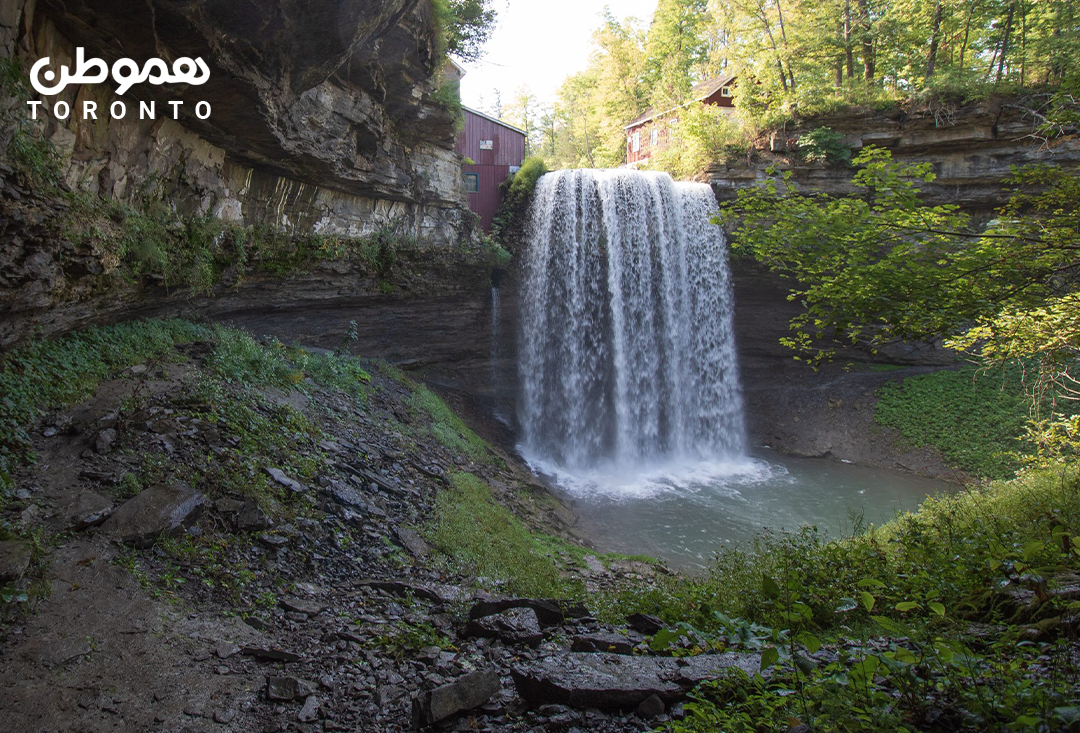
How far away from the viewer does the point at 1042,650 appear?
2.77 m

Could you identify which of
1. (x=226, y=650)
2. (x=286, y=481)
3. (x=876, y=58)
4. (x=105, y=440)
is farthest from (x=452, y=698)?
(x=876, y=58)

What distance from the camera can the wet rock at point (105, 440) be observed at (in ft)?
20.4

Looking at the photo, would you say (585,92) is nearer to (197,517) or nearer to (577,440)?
(577,440)

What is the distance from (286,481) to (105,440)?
190 cm

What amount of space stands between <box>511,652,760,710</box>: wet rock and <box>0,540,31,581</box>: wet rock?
3662 mm

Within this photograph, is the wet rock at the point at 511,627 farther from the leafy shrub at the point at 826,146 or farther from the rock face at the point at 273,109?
the leafy shrub at the point at 826,146

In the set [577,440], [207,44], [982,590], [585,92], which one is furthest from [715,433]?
[585,92]

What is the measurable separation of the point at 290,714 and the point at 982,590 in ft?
14.4

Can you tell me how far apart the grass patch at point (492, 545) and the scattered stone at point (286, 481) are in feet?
5.70

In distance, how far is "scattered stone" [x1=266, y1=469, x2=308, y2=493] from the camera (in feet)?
23.1

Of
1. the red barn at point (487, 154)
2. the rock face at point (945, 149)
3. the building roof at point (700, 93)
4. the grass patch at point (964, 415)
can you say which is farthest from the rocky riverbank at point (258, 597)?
the building roof at point (700, 93)

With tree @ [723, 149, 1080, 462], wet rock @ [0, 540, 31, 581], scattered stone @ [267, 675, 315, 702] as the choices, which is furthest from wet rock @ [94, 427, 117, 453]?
tree @ [723, 149, 1080, 462]

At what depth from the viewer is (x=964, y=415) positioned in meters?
17.1

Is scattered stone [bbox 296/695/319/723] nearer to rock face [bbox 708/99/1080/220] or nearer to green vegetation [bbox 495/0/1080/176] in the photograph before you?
rock face [bbox 708/99/1080/220]
